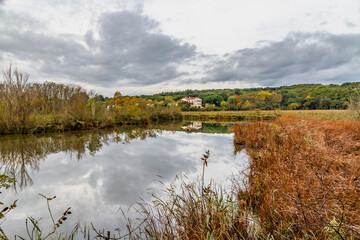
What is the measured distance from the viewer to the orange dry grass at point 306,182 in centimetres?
158

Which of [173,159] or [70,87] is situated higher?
[70,87]

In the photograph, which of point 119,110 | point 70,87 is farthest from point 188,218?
point 70,87

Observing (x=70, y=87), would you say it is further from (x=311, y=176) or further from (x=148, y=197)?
(x=311, y=176)

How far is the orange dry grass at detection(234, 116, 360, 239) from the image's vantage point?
158 centimetres

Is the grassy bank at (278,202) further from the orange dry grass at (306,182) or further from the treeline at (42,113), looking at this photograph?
the treeline at (42,113)

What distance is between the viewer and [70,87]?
2522 cm

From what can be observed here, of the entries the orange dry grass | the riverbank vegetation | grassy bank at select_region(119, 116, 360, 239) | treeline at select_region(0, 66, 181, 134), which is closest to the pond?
the riverbank vegetation

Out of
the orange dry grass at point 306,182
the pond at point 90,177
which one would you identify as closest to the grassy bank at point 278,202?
the orange dry grass at point 306,182

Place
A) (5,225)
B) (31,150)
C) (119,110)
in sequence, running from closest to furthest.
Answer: (5,225) → (31,150) → (119,110)

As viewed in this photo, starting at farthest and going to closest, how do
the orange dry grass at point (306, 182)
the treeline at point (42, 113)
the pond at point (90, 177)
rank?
the treeline at point (42, 113), the pond at point (90, 177), the orange dry grass at point (306, 182)

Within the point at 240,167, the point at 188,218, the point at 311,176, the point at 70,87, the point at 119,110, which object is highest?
the point at 70,87

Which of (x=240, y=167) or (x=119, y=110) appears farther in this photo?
(x=119, y=110)

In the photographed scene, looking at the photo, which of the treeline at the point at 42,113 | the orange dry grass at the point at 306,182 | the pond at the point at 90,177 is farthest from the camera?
the treeline at the point at 42,113

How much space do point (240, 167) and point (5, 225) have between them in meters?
4.71
